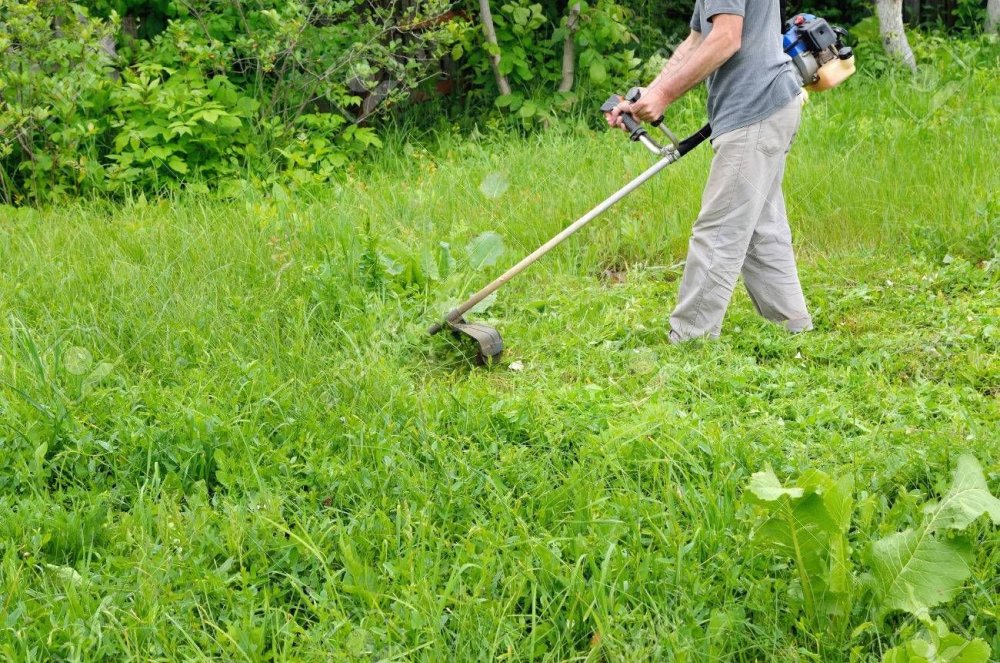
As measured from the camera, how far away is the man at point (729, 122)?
3.85 m

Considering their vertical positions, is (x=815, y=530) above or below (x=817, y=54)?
below

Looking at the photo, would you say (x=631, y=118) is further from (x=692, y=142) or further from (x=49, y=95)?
(x=49, y=95)

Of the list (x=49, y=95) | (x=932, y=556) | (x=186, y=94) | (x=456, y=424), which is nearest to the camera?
(x=932, y=556)

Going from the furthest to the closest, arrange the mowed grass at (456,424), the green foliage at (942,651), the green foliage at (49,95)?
the green foliage at (49,95)
the mowed grass at (456,424)
the green foliage at (942,651)

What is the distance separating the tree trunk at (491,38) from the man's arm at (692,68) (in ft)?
11.4

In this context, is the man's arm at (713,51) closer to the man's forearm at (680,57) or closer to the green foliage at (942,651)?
the man's forearm at (680,57)

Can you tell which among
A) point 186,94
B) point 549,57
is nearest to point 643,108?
point 186,94

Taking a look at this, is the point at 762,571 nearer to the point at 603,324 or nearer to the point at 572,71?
the point at 603,324

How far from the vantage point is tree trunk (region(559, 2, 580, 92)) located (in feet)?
24.7

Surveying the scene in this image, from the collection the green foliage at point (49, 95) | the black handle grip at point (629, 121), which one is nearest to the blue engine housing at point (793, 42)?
the black handle grip at point (629, 121)

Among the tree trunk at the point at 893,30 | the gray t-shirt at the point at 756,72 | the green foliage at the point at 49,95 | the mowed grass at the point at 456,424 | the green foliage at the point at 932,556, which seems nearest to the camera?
the green foliage at the point at 932,556

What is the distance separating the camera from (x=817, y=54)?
4012 mm

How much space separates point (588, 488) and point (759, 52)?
1879 millimetres

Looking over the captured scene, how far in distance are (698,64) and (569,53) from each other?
3983 millimetres
